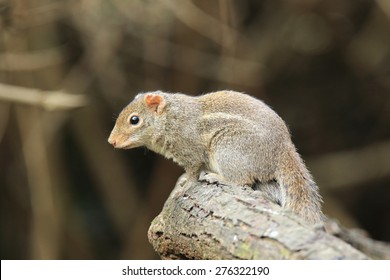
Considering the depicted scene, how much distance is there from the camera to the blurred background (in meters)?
8.86

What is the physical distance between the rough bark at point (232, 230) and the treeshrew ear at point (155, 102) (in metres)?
0.70

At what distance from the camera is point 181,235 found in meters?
4.50

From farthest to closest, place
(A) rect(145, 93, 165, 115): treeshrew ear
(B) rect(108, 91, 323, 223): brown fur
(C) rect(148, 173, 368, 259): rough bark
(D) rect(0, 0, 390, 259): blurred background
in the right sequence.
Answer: (D) rect(0, 0, 390, 259): blurred background < (A) rect(145, 93, 165, 115): treeshrew ear < (B) rect(108, 91, 323, 223): brown fur < (C) rect(148, 173, 368, 259): rough bark

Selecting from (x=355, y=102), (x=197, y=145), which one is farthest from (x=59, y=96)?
(x=355, y=102)

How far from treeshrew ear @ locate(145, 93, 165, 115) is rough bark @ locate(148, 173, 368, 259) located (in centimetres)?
70

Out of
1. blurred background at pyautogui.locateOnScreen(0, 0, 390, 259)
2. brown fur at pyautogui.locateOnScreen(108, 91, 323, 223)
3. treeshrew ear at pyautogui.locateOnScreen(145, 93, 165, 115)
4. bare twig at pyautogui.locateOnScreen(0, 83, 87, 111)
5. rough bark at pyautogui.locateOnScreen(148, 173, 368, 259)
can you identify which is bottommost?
rough bark at pyautogui.locateOnScreen(148, 173, 368, 259)

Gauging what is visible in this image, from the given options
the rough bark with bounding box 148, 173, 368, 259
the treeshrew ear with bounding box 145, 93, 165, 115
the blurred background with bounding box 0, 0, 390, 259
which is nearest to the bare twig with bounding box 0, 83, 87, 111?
the treeshrew ear with bounding box 145, 93, 165, 115

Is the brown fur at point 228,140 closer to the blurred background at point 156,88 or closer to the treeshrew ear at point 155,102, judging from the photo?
the treeshrew ear at point 155,102

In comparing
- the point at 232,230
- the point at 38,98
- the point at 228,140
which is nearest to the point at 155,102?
the point at 228,140

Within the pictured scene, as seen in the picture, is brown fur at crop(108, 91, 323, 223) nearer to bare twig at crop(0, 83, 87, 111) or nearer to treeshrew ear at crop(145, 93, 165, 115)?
treeshrew ear at crop(145, 93, 165, 115)

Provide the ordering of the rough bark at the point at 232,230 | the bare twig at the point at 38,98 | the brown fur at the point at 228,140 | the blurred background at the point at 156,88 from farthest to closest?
1. the blurred background at the point at 156,88
2. the bare twig at the point at 38,98
3. the brown fur at the point at 228,140
4. the rough bark at the point at 232,230

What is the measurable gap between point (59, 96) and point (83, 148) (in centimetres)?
345

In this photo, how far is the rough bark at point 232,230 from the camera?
3516mm

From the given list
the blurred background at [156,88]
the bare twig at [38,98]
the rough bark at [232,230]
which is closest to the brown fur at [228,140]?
the rough bark at [232,230]
